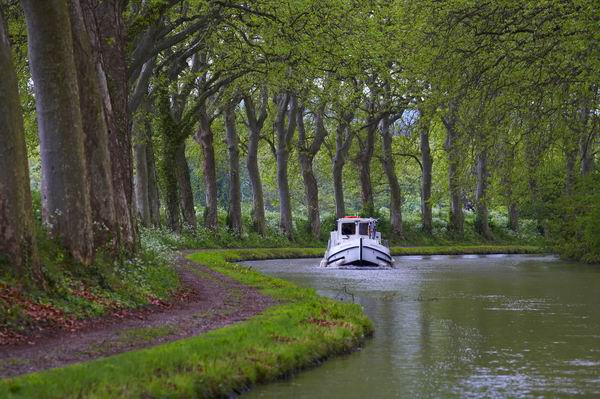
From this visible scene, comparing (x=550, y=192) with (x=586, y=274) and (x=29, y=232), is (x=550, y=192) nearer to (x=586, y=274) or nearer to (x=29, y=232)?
(x=586, y=274)

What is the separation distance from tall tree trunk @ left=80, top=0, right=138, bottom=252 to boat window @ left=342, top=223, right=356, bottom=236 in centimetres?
2532

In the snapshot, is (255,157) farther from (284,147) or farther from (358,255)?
(358,255)

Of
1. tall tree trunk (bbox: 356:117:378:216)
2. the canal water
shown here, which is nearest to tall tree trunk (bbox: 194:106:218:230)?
tall tree trunk (bbox: 356:117:378:216)

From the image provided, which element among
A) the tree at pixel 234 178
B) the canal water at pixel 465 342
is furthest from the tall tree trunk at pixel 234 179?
the canal water at pixel 465 342

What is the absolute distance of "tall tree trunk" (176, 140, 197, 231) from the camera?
47.5 m

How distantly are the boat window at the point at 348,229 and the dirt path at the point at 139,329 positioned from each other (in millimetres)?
24535

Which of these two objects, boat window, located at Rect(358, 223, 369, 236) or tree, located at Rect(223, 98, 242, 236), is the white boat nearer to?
boat window, located at Rect(358, 223, 369, 236)

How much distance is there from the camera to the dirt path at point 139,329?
1221 cm

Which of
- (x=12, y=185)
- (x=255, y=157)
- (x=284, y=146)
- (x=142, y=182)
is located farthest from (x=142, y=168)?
(x=12, y=185)

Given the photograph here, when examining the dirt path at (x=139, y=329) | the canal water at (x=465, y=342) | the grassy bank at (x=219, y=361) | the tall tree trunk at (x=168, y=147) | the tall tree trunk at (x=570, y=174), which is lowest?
the canal water at (x=465, y=342)

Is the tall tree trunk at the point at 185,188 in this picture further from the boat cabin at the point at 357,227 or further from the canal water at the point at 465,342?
the canal water at the point at 465,342

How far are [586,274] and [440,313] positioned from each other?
16.6m

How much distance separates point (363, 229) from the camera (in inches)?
1912

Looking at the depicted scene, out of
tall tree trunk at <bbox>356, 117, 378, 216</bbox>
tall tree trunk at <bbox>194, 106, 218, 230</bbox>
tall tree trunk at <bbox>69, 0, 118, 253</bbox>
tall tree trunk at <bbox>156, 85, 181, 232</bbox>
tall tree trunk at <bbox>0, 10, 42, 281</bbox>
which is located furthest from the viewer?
tall tree trunk at <bbox>356, 117, 378, 216</bbox>
